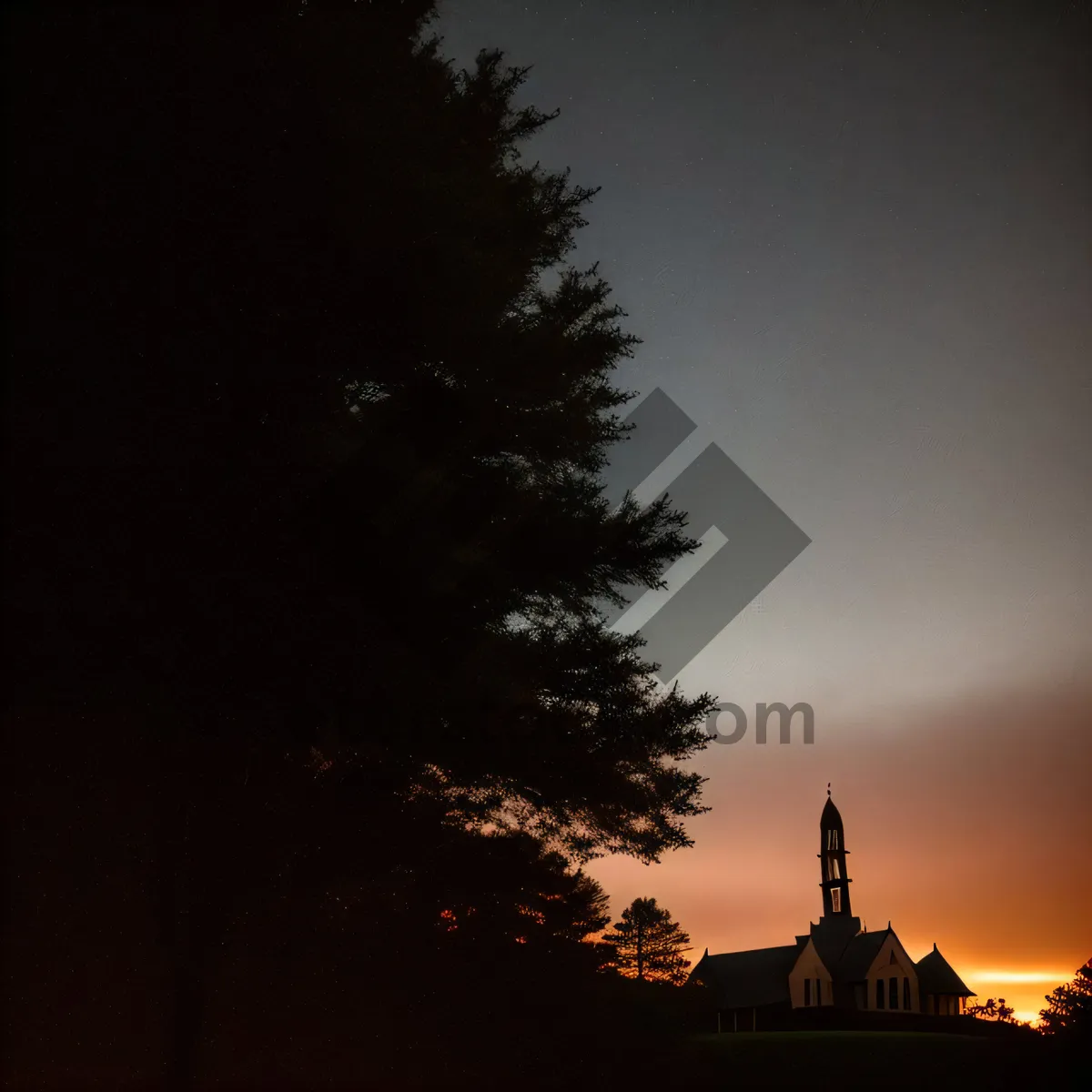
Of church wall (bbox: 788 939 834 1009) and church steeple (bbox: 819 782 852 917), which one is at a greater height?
church steeple (bbox: 819 782 852 917)

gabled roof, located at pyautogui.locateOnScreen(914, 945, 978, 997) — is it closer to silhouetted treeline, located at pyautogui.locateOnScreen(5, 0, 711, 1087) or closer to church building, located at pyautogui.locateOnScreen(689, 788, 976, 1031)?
church building, located at pyautogui.locateOnScreen(689, 788, 976, 1031)

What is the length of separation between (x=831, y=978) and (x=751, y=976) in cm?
428

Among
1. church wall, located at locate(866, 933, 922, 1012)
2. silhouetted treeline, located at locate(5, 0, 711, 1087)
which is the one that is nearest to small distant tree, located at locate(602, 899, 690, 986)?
church wall, located at locate(866, 933, 922, 1012)

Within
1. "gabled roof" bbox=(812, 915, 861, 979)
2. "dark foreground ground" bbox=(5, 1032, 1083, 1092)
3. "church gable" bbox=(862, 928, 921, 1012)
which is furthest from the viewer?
"gabled roof" bbox=(812, 915, 861, 979)

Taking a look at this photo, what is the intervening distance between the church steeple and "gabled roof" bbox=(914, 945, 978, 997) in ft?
15.9

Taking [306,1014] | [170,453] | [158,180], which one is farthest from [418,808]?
[158,180]

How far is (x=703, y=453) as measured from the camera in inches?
575

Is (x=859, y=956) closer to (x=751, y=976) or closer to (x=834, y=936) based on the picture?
(x=834, y=936)

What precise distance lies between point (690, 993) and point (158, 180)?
1743 inches

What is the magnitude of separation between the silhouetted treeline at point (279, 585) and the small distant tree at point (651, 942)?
47.5 metres

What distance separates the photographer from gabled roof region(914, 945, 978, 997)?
54469mm

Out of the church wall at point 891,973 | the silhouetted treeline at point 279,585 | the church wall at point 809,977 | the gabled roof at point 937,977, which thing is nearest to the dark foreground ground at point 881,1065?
the silhouetted treeline at point 279,585

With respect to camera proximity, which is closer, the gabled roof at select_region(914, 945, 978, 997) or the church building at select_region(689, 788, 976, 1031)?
the church building at select_region(689, 788, 976, 1031)

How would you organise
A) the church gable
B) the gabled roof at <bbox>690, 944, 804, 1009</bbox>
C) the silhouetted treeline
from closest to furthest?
the silhouetted treeline < the gabled roof at <bbox>690, 944, 804, 1009</bbox> < the church gable
